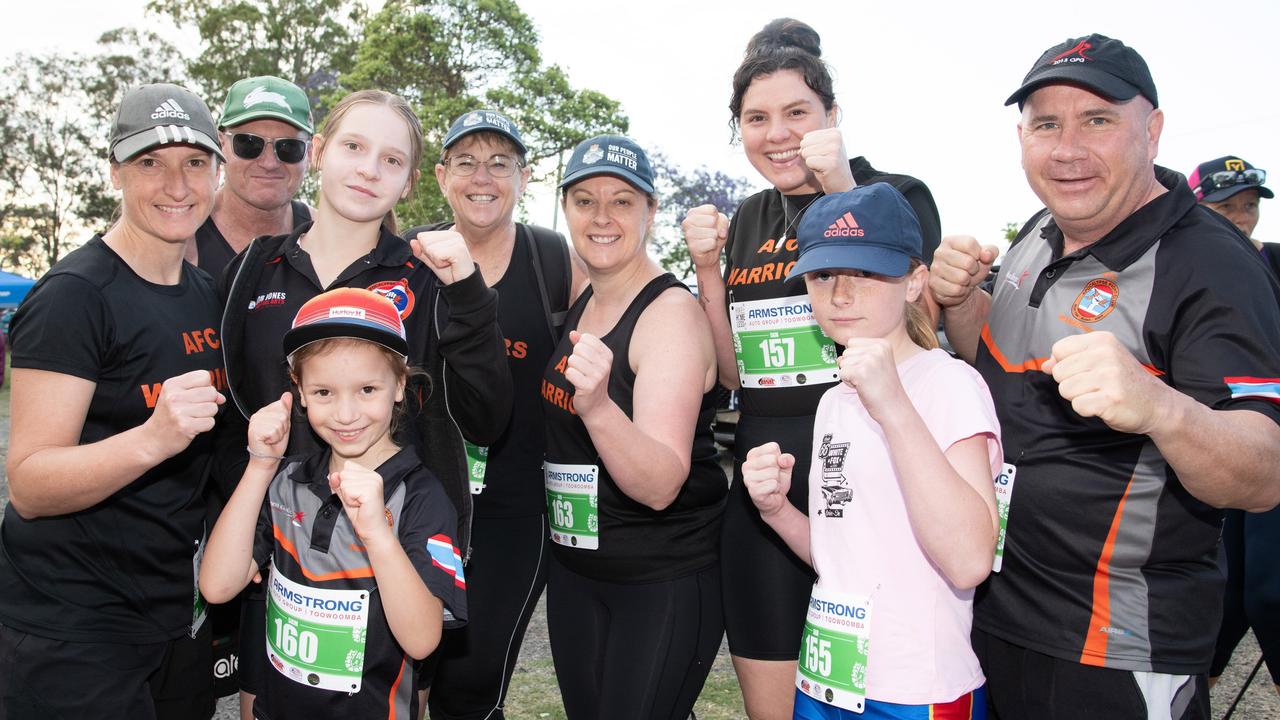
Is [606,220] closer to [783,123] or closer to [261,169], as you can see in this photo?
[783,123]

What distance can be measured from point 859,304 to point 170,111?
220cm

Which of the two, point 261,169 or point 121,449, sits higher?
point 261,169

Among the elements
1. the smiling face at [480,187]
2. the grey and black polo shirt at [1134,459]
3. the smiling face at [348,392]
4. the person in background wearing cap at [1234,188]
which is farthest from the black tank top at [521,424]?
the person in background wearing cap at [1234,188]

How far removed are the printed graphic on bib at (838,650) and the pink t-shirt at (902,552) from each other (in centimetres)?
2

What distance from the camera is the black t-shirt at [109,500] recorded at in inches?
96.6

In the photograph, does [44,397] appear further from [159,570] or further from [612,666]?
[612,666]

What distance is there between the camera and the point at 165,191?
2.72 m

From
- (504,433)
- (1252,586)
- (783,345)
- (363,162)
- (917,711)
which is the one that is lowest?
(1252,586)

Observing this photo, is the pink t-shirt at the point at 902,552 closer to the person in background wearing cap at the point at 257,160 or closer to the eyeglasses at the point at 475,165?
the eyeglasses at the point at 475,165

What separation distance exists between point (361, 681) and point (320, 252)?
1375mm

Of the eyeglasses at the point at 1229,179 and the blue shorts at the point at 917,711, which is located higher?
the eyeglasses at the point at 1229,179

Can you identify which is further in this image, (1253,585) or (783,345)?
(1253,585)

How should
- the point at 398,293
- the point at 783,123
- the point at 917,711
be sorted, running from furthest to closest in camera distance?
the point at 783,123, the point at 398,293, the point at 917,711

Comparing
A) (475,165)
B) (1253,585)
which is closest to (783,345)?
(475,165)
